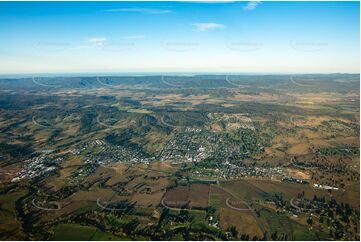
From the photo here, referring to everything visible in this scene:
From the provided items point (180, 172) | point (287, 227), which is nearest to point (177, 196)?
point (180, 172)

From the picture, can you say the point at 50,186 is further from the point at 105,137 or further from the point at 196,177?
the point at 105,137

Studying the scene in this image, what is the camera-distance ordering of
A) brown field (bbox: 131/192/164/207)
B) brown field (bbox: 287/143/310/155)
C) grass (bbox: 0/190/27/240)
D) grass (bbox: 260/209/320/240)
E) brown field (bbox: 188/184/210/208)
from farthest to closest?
brown field (bbox: 287/143/310/155)
brown field (bbox: 131/192/164/207)
brown field (bbox: 188/184/210/208)
grass (bbox: 0/190/27/240)
grass (bbox: 260/209/320/240)

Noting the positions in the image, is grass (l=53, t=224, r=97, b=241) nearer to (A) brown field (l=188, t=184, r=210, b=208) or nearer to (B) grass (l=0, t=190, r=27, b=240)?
(B) grass (l=0, t=190, r=27, b=240)

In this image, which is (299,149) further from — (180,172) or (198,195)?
(198,195)

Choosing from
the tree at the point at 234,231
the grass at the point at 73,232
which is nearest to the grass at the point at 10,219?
the grass at the point at 73,232

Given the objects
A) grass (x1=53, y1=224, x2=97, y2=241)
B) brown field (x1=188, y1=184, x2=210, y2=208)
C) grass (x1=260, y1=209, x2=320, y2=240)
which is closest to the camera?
grass (x1=260, y1=209, x2=320, y2=240)

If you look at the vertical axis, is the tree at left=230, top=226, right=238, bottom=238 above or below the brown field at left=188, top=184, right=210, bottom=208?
above

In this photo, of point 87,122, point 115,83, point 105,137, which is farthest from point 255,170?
point 115,83

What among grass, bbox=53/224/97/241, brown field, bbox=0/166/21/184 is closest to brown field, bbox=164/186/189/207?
grass, bbox=53/224/97/241

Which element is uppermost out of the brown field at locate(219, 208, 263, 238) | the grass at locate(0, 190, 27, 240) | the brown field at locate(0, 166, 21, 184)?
the brown field at locate(219, 208, 263, 238)
